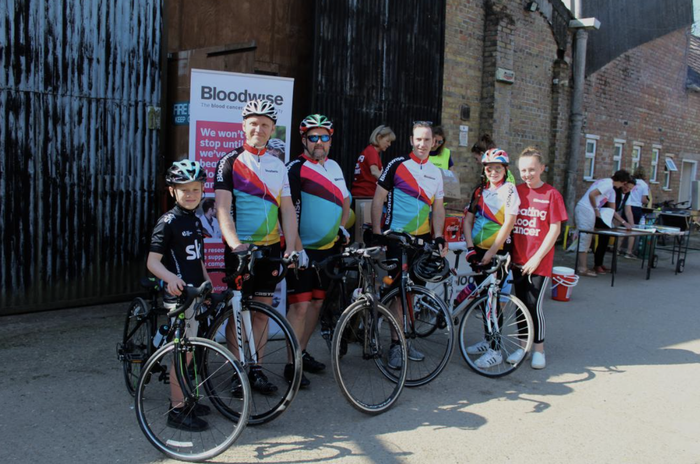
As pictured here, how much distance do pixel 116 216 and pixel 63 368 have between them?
2.33 meters

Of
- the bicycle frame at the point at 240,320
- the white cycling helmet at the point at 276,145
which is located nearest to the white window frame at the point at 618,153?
the white cycling helmet at the point at 276,145

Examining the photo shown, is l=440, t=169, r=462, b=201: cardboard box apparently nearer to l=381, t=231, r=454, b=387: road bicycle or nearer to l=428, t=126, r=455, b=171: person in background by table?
l=428, t=126, r=455, b=171: person in background by table

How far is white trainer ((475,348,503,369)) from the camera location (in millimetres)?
5345

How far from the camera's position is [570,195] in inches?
589

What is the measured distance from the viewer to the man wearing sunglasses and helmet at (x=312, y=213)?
15.8 ft

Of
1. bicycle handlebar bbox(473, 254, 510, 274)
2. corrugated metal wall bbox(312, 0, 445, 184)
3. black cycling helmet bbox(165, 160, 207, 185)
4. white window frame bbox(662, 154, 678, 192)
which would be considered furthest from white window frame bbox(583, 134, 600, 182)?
black cycling helmet bbox(165, 160, 207, 185)

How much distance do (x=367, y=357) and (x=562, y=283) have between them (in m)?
4.73

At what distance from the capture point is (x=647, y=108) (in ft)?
59.8

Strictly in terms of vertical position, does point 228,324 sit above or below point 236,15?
below

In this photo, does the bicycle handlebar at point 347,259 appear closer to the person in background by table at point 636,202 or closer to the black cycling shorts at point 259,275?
the black cycling shorts at point 259,275

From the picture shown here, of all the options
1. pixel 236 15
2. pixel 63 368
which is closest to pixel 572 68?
pixel 236 15

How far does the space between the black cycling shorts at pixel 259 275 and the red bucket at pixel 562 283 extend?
5.04 meters

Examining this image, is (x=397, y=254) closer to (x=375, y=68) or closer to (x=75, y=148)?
(x=75, y=148)

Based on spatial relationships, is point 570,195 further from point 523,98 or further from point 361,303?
point 361,303
